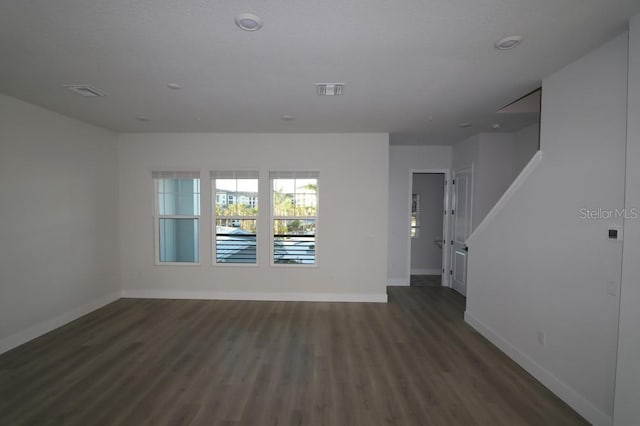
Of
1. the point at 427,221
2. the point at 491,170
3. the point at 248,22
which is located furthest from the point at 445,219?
the point at 248,22

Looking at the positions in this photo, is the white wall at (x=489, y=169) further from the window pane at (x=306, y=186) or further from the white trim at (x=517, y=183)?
the window pane at (x=306, y=186)

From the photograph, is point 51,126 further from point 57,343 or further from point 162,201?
point 57,343

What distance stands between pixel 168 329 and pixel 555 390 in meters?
4.22

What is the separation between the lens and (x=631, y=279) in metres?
1.69

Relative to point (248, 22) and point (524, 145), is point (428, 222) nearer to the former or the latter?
point (524, 145)

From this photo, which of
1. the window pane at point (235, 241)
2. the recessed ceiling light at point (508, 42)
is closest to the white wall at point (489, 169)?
the recessed ceiling light at point (508, 42)

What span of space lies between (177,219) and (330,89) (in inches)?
139

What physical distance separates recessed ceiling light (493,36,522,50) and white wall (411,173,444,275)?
4.53 metres

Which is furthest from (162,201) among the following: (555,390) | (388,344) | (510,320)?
(555,390)

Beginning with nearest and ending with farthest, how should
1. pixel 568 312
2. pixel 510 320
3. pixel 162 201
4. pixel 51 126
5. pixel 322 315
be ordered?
pixel 568 312 → pixel 510 320 → pixel 51 126 → pixel 322 315 → pixel 162 201

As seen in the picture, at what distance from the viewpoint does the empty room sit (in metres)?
1.82

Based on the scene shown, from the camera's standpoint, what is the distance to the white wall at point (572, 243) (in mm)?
1929

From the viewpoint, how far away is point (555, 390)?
91.7 inches

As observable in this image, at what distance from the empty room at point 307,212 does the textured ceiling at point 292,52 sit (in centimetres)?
2
